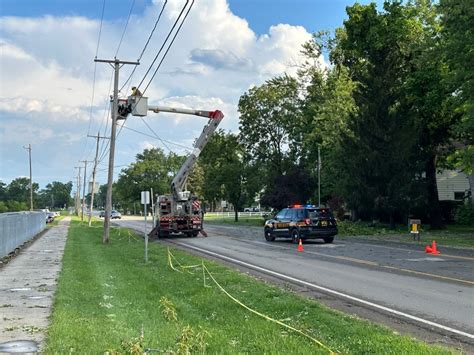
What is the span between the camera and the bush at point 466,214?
124 ft

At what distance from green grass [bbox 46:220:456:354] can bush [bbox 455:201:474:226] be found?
29.4 metres

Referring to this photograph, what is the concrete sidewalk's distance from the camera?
7.27 m

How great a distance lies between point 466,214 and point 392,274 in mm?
27122

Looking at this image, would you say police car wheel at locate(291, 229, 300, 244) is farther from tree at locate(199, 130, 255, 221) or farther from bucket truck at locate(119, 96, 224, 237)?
tree at locate(199, 130, 255, 221)

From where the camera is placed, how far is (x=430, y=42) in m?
32.9

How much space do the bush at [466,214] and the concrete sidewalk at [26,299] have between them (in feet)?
96.4

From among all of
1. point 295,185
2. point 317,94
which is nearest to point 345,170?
point 295,185

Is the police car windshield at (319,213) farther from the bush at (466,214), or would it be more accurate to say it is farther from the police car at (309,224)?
the bush at (466,214)

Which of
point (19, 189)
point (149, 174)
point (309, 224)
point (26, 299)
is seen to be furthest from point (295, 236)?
point (19, 189)

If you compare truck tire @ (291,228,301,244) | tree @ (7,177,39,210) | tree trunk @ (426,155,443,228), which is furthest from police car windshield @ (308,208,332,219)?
tree @ (7,177,39,210)

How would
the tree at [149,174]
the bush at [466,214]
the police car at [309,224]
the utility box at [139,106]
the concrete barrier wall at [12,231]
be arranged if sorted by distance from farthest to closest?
Result: the tree at [149,174]
the bush at [466,214]
the utility box at [139,106]
the police car at [309,224]
the concrete barrier wall at [12,231]

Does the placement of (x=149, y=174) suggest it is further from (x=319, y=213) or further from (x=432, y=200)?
(x=319, y=213)

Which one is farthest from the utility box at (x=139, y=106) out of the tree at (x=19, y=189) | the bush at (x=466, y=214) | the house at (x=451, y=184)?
the tree at (x=19, y=189)

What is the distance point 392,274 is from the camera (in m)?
14.0
